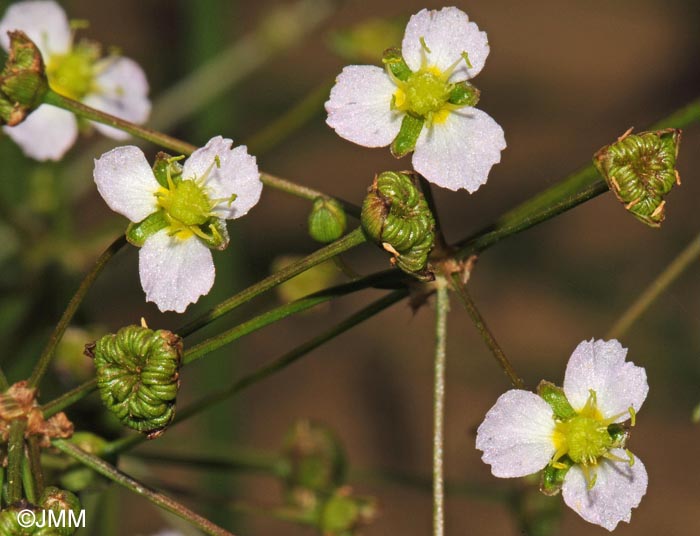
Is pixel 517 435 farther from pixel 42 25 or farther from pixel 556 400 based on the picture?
pixel 42 25

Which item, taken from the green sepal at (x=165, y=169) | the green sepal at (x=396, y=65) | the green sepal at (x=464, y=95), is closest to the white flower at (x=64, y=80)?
the green sepal at (x=165, y=169)

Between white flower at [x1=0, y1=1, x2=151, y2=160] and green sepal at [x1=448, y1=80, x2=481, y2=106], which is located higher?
white flower at [x1=0, y1=1, x2=151, y2=160]

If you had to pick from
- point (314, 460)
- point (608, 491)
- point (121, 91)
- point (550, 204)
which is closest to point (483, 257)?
point (314, 460)

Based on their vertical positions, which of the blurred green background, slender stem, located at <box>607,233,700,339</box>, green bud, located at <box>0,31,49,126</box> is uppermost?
the blurred green background

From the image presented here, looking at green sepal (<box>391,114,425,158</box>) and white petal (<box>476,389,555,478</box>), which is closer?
white petal (<box>476,389,555,478</box>)

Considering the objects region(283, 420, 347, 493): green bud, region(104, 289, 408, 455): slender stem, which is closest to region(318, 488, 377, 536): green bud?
region(283, 420, 347, 493): green bud

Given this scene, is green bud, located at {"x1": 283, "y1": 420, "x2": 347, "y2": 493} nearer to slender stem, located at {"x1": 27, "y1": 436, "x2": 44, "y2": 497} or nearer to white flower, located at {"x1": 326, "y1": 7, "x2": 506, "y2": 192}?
slender stem, located at {"x1": 27, "y1": 436, "x2": 44, "y2": 497}
